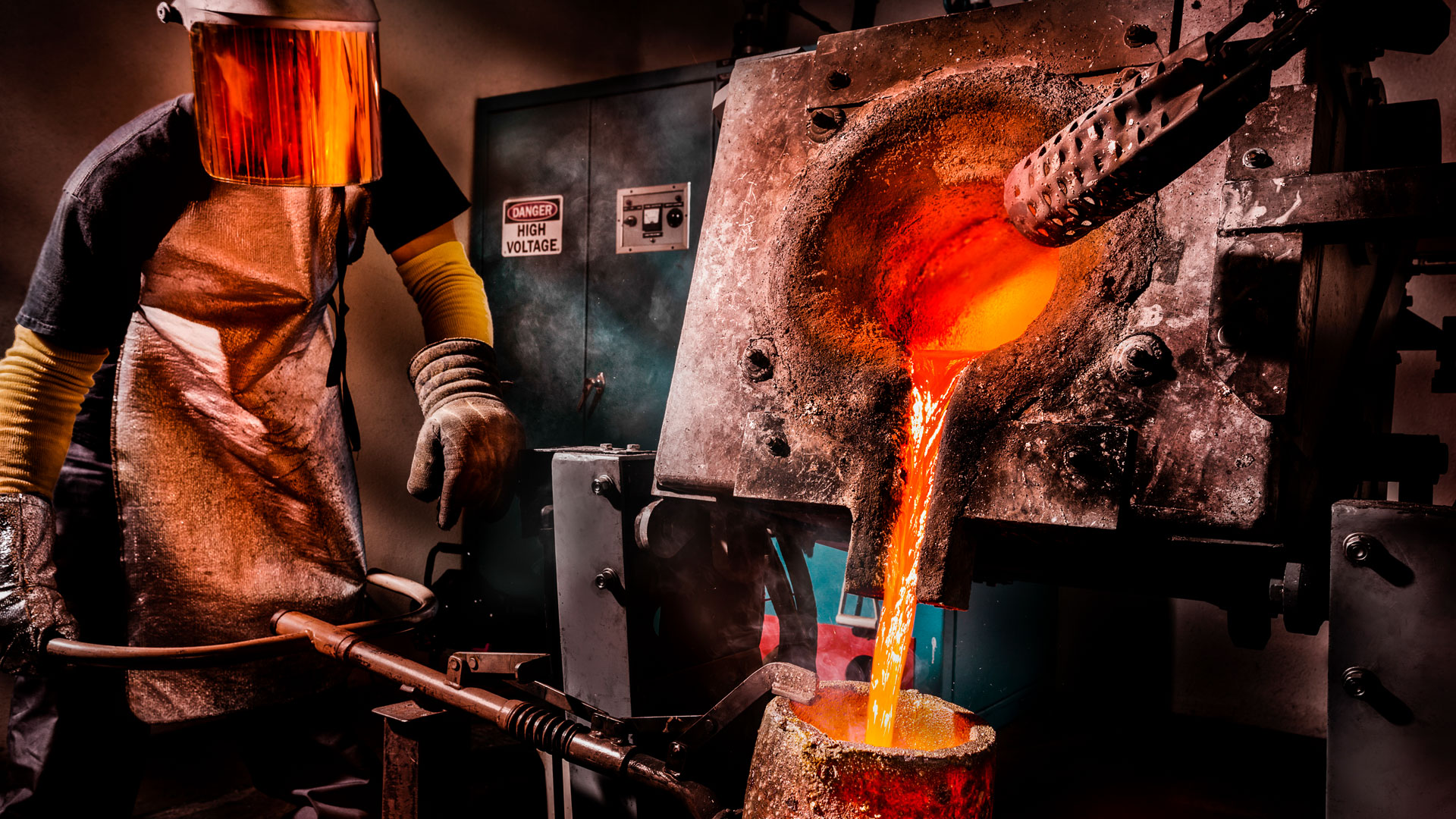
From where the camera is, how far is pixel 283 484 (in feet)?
6.09

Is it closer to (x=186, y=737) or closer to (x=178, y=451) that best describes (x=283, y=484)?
(x=178, y=451)

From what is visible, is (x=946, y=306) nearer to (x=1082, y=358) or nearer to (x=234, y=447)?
(x=1082, y=358)

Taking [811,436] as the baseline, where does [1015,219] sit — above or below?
above

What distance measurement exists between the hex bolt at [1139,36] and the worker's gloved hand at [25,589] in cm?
186

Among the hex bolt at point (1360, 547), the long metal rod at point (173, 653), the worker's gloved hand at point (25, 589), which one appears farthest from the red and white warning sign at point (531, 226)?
the hex bolt at point (1360, 547)

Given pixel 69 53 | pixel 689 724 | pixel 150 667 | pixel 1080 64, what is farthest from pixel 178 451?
pixel 1080 64

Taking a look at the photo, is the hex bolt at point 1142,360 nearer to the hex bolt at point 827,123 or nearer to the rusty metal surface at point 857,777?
the rusty metal surface at point 857,777

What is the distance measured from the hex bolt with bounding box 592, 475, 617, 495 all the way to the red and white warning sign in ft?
7.95

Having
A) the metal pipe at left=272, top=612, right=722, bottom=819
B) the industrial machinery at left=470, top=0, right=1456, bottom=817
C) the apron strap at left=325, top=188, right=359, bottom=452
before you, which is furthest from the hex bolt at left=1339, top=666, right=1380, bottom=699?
the apron strap at left=325, top=188, right=359, bottom=452

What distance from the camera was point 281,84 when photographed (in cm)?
129

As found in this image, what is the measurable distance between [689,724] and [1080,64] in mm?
1015

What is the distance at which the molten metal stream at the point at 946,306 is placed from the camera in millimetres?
1021

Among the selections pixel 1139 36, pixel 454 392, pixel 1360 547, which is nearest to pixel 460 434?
pixel 454 392

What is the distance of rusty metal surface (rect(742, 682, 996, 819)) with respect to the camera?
2.43 ft
